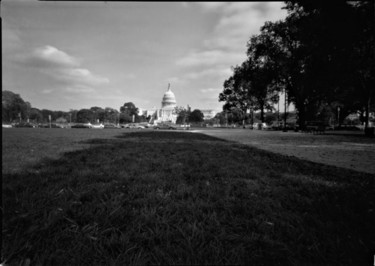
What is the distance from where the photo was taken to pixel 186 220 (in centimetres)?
245

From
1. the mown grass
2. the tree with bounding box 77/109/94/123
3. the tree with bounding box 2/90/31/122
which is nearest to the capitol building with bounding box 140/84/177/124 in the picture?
the tree with bounding box 77/109/94/123

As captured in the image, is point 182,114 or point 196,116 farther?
point 196,116

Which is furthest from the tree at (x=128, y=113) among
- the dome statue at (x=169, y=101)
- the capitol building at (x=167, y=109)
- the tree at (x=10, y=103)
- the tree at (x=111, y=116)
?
the tree at (x=10, y=103)

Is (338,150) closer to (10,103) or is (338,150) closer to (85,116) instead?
(10,103)

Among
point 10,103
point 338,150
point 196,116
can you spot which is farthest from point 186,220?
point 196,116

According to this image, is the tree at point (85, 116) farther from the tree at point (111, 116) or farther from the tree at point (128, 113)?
the tree at point (128, 113)

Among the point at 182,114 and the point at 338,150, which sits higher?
the point at 182,114

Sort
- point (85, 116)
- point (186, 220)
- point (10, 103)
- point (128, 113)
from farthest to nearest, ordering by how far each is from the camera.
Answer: point (128, 113)
point (85, 116)
point (10, 103)
point (186, 220)

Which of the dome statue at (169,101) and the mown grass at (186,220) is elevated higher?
the dome statue at (169,101)

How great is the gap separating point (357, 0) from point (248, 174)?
11.4ft

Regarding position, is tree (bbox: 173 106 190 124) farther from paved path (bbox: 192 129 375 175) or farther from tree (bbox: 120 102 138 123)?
paved path (bbox: 192 129 375 175)

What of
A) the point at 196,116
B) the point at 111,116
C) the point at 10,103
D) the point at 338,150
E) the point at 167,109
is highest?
the point at 167,109

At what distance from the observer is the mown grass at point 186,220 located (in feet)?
5.98

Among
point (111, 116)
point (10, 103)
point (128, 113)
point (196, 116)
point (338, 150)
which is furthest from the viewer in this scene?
point (128, 113)
